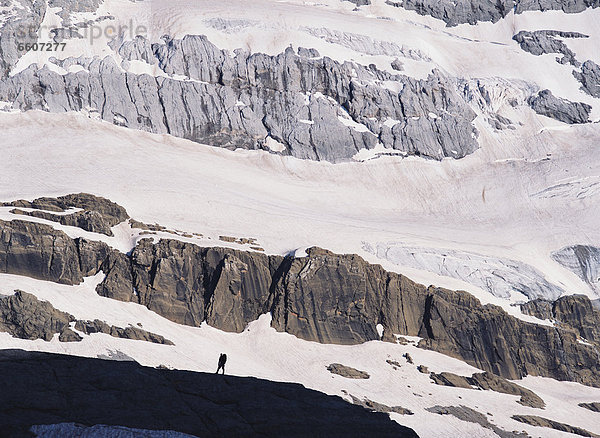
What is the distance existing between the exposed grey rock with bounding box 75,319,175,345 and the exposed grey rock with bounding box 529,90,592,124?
9388 centimetres

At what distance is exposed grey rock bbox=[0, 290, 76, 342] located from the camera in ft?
240

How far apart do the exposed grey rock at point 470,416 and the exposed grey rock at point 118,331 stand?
2585cm

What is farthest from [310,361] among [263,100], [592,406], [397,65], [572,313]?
[397,65]

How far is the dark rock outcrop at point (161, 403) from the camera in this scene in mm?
22078

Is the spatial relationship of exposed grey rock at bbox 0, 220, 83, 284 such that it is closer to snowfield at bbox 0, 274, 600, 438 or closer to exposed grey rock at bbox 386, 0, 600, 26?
snowfield at bbox 0, 274, 600, 438

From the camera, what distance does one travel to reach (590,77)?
15688 centimetres

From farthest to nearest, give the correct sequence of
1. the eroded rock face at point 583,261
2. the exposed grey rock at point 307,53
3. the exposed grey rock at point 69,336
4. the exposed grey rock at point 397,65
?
the exposed grey rock at point 397,65 → the exposed grey rock at point 307,53 → the eroded rock face at point 583,261 → the exposed grey rock at point 69,336

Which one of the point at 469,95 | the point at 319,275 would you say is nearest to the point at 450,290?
the point at 319,275

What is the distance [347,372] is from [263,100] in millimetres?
66768

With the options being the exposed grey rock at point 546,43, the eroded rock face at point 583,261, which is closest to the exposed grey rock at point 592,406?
the eroded rock face at point 583,261

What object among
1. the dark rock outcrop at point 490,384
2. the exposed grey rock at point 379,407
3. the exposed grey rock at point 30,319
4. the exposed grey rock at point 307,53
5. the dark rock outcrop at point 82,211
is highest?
the exposed grey rock at point 307,53

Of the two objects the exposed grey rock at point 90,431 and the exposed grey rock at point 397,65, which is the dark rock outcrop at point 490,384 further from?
the exposed grey rock at point 397,65

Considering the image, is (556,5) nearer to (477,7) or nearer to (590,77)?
(477,7)

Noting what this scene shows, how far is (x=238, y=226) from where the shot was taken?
9925 cm
